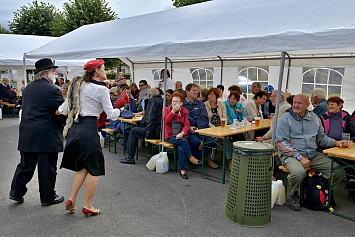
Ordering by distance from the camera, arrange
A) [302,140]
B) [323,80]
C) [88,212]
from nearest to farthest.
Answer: [88,212] → [302,140] → [323,80]

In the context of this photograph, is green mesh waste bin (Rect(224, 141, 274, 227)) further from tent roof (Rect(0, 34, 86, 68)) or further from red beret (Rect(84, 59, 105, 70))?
tent roof (Rect(0, 34, 86, 68))

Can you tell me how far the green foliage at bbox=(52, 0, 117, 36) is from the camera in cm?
2262

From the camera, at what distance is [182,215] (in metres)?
3.75

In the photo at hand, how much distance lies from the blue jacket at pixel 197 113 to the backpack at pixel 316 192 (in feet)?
7.42

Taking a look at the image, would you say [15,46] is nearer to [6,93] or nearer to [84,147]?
[6,93]

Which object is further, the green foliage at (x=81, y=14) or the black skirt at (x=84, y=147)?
the green foliage at (x=81, y=14)

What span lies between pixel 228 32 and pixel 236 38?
0.61 metres

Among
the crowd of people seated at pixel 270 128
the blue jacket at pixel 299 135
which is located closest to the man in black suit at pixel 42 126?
the crowd of people seated at pixel 270 128

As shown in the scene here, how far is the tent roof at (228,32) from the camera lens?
12.2 feet

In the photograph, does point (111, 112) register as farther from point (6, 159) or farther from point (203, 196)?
point (6, 159)

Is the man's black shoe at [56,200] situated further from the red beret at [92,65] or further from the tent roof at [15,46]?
the tent roof at [15,46]

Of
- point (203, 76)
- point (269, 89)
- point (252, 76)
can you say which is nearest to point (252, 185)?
point (269, 89)

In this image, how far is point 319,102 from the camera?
5.23 meters

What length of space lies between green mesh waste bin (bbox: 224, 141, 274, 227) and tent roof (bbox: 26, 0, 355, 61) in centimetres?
139
